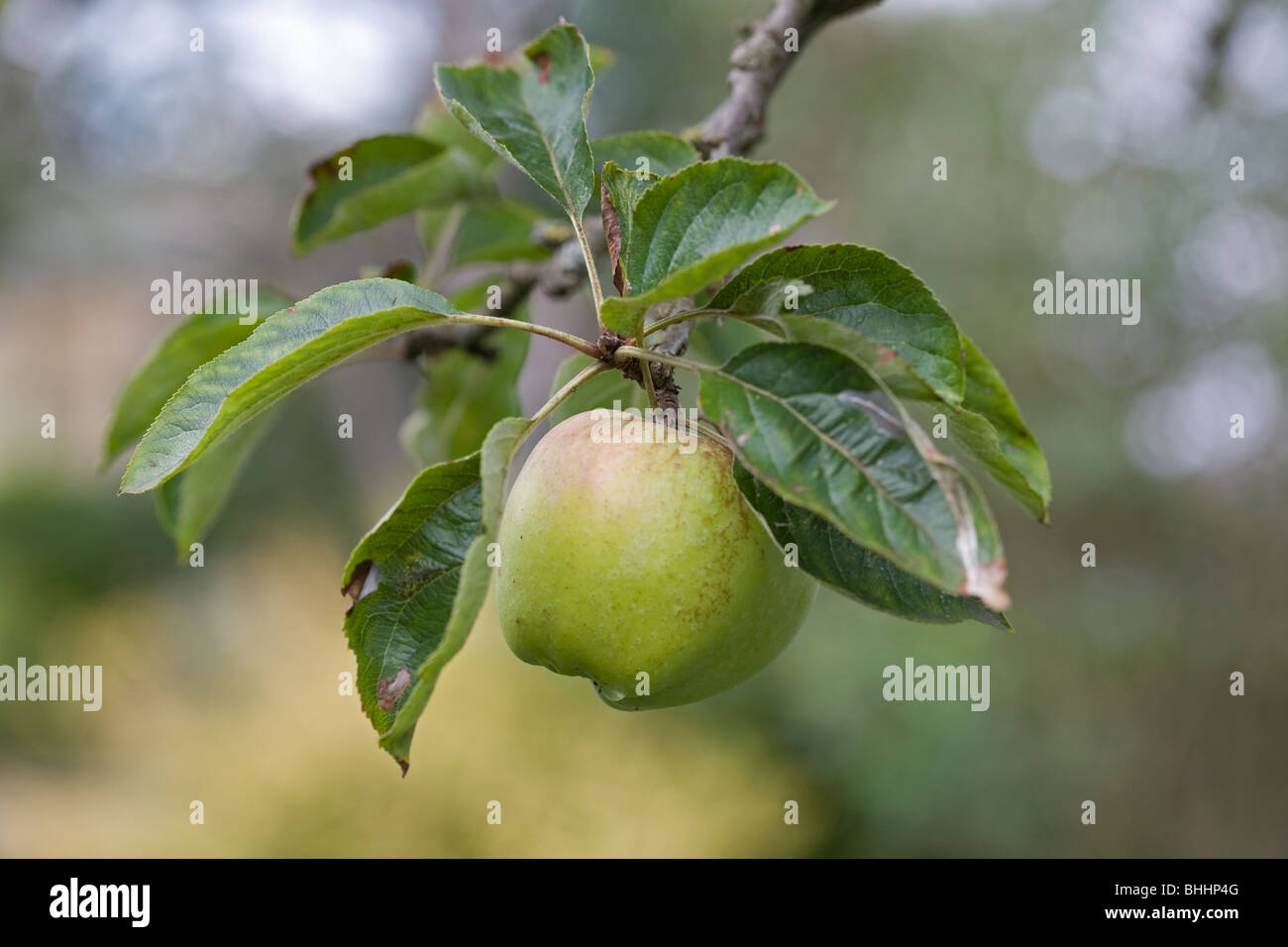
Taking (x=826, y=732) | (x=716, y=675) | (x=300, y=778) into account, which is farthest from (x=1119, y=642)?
(x=716, y=675)

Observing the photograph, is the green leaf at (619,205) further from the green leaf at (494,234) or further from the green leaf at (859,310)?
the green leaf at (494,234)

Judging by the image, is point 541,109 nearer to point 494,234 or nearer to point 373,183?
point 373,183

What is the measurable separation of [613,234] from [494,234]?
0.57m

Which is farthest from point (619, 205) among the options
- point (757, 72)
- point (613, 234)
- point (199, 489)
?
point (199, 489)

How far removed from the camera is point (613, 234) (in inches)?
21.3

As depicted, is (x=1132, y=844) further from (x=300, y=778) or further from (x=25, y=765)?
(x=25, y=765)

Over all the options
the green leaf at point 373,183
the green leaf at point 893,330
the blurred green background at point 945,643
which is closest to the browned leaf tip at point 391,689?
the green leaf at point 893,330

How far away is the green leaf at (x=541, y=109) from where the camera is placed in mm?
580

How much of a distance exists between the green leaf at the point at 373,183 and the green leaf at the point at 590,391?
1.13 feet

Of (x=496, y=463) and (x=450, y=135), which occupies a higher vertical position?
(x=450, y=135)

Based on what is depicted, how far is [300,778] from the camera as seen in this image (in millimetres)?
2725

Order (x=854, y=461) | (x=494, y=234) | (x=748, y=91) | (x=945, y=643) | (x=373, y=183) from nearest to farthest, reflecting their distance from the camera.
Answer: (x=854, y=461) → (x=748, y=91) → (x=373, y=183) → (x=494, y=234) → (x=945, y=643)

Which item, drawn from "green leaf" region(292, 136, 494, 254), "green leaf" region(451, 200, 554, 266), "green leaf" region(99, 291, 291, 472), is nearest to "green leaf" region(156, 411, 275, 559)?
"green leaf" region(99, 291, 291, 472)

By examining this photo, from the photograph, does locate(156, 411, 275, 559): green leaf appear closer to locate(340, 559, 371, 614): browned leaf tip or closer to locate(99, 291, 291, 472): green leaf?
locate(99, 291, 291, 472): green leaf
